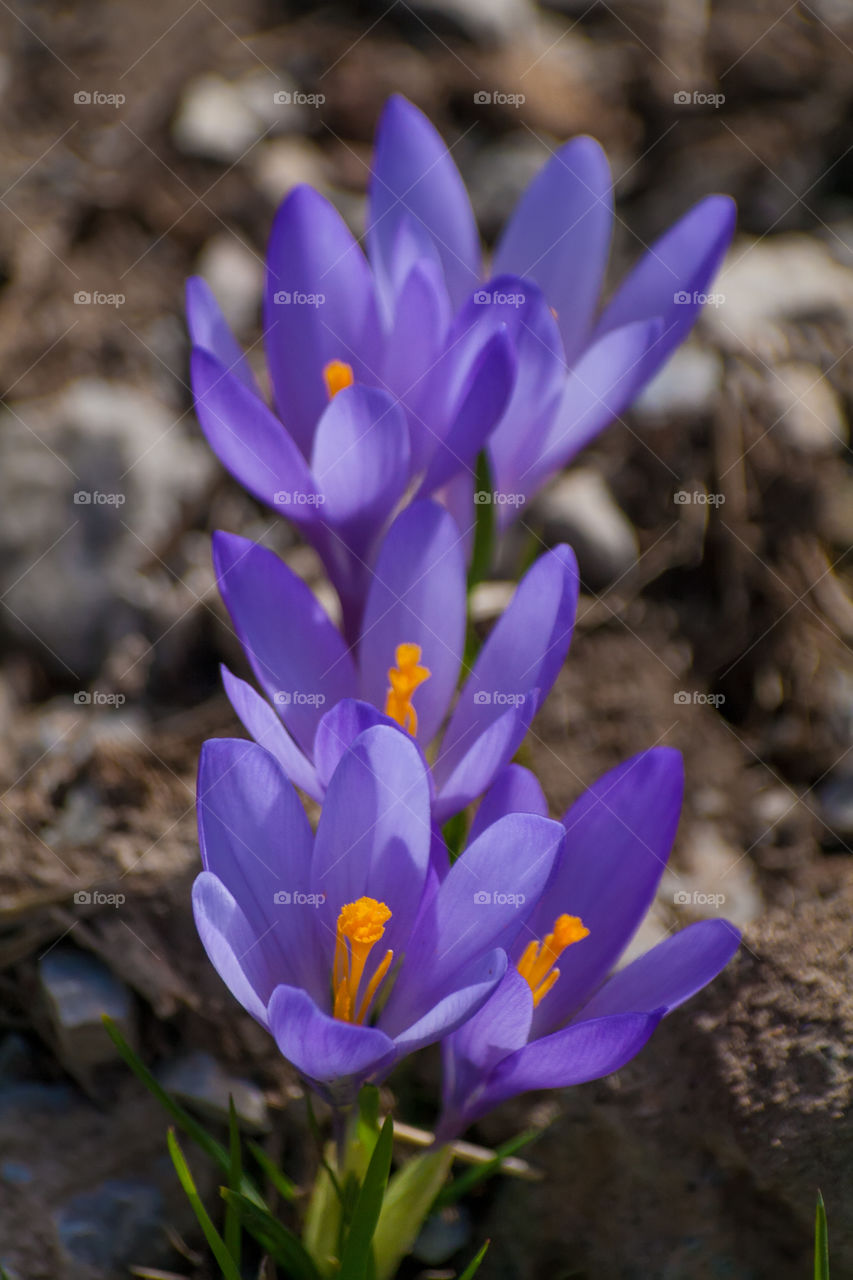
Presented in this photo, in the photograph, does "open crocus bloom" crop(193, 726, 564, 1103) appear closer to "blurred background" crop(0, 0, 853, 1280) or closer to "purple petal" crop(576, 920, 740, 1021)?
"purple petal" crop(576, 920, 740, 1021)

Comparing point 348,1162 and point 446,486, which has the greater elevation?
point 446,486

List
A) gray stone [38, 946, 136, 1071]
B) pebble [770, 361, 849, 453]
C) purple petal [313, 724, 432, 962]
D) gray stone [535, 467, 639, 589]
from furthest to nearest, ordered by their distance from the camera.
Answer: pebble [770, 361, 849, 453] < gray stone [535, 467, 639, 589] < gray stone [38, 946, 136, 1071] < purple petal [313, 724, 432, 962]

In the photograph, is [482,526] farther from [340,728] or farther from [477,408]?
[340,728]

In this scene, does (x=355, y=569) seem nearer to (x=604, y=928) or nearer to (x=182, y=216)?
(x=604, y=928)

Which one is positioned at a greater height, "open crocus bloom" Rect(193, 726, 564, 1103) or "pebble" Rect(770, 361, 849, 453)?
"pebble" Rect(770, 361, 849, 453)

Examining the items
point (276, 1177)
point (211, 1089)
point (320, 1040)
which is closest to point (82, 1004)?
point (211, 1089)

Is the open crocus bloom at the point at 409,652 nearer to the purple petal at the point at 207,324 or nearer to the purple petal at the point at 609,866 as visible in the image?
the purple petal at the point at 609,866

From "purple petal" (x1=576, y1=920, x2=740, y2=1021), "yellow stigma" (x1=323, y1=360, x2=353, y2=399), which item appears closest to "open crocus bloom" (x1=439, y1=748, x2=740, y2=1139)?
"purple petal" (x1=576, y1=920, x2=740, y2=1021)

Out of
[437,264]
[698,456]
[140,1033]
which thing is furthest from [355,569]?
[698,456]
